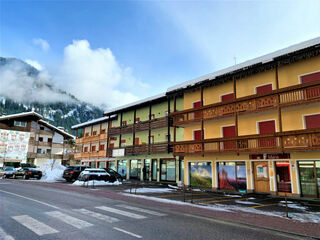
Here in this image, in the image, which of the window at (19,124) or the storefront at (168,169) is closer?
the storefront at (168,169)

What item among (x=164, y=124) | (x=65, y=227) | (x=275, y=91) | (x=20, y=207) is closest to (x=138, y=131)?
(x=164, y=124)

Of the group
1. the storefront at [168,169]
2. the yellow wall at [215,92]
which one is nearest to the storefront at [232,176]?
the yellow wall at [215,92]

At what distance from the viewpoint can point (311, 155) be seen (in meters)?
14.7

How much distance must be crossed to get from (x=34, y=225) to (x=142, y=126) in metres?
22.9

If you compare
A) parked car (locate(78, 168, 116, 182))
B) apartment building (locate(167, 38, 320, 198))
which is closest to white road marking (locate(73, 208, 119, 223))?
apartment building (locate(167, 38, 320, 198))

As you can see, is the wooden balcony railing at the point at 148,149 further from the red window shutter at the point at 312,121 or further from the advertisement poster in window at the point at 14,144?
the advertisement poster in window at the point at 14,144

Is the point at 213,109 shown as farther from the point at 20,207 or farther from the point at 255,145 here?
the point at 20,207

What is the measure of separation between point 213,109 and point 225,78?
278 centimetres

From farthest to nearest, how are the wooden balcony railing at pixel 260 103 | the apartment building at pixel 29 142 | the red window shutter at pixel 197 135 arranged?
the apartment building at pixel 29 142 → the red window shutter at pixel 197 135 → the wooden balcony railing at pixel 260 103

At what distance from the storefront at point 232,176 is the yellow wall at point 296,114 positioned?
4.51 meters

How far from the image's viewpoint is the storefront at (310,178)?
14.4m

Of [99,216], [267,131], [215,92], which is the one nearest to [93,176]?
[215,92]

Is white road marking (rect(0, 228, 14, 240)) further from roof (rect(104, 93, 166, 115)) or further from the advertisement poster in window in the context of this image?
the advertisement poster in window

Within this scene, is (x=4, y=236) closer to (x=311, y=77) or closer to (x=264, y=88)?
(x=264, y=88)
